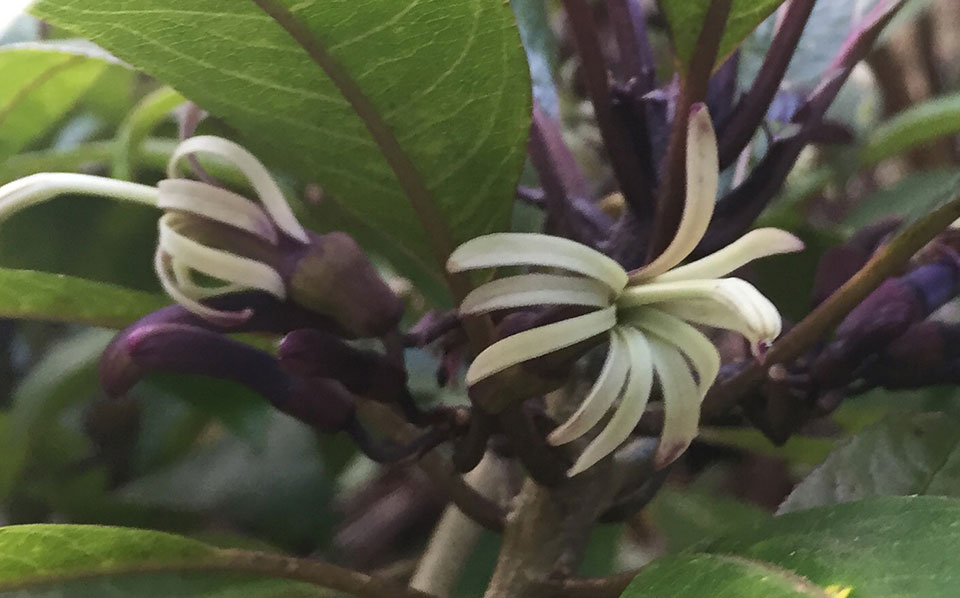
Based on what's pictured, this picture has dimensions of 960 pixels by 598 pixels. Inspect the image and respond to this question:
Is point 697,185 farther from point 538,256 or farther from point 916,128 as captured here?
point 916,128

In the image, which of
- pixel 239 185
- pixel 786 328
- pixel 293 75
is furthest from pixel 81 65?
pixel 786 328

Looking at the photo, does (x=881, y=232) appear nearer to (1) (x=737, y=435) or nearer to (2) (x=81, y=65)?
(1) (x=737, y=435)

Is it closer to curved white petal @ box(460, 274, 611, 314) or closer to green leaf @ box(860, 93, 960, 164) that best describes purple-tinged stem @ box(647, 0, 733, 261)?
curved white petal @ box(460, 274, 611, 314)

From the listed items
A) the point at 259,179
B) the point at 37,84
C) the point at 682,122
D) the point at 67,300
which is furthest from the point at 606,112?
the point at 37,84

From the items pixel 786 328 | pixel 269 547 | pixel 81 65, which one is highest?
pixel 81 65

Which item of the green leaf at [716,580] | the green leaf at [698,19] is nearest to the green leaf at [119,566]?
the green leaf at [716,580]

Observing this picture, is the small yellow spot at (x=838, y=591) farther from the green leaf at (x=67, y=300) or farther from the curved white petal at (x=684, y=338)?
the green leaf at (x=67, y=300)
